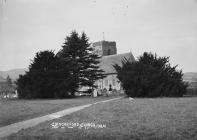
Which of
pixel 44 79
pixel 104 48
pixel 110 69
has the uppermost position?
pixel 104 48

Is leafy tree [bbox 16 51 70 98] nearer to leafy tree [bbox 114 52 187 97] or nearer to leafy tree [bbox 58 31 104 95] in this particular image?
leafy tree [bbox 58 31 104 95]

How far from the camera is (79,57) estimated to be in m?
43.6

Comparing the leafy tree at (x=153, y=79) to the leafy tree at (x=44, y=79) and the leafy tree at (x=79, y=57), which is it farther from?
the leafy tree at (x=79, y=57)

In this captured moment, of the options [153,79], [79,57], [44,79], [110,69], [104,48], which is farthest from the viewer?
[104,48]

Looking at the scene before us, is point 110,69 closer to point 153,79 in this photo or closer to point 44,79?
point 44,79

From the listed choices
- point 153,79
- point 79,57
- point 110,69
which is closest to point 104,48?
point 110,69

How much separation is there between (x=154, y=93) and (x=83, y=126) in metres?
18.3

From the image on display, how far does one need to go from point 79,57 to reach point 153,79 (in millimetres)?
18713

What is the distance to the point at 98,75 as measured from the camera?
1785 inches

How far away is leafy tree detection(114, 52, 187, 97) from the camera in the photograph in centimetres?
2686

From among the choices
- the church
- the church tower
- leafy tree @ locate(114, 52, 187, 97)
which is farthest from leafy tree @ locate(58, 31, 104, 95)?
the church tower

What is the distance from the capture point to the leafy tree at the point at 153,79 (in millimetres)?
26859

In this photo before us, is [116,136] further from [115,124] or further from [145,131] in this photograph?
[115,124]

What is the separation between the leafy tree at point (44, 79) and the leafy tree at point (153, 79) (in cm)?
886
